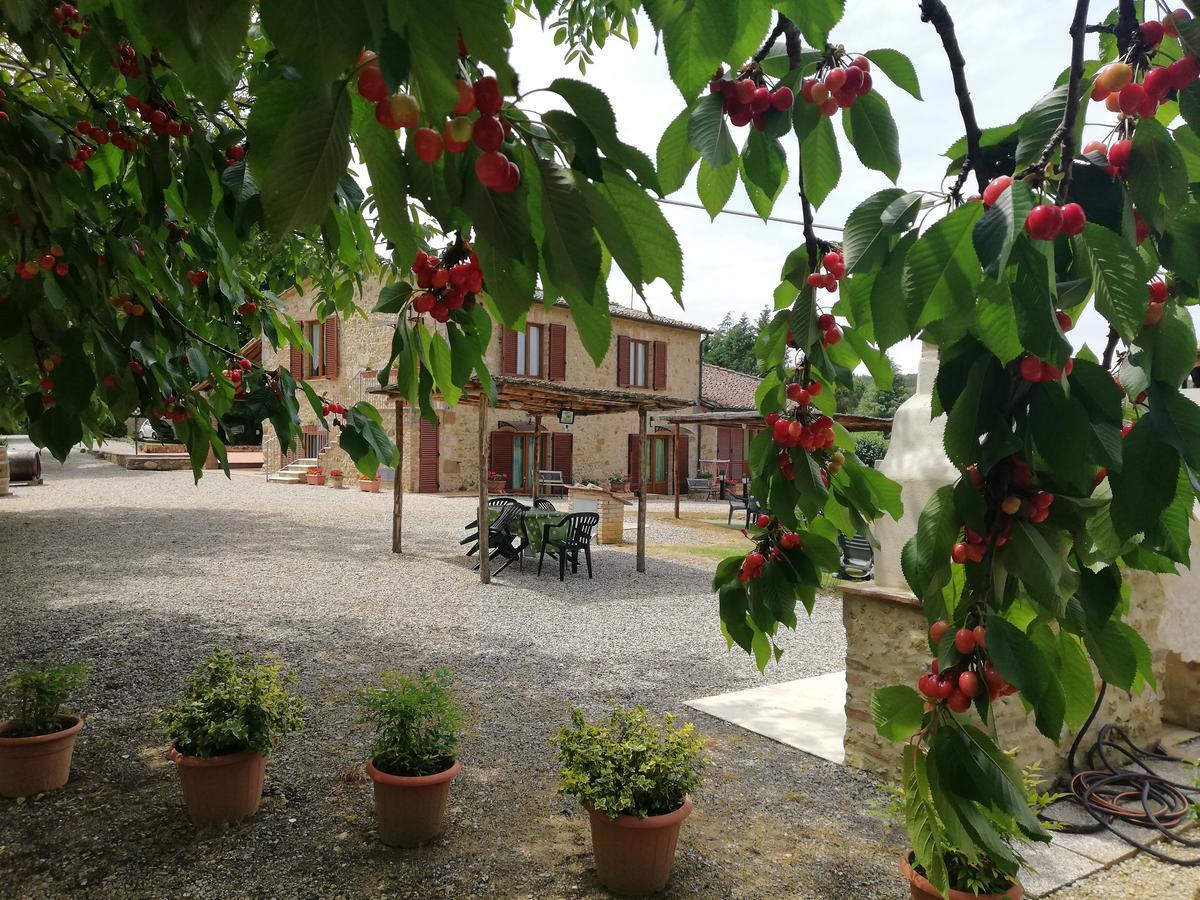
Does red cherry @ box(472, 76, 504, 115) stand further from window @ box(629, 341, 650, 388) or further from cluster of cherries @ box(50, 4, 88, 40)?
window @ box(629, 341, 650, 388)

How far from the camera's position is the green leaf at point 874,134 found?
1.05 m

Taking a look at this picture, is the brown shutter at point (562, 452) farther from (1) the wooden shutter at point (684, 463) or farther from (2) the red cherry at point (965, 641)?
(2) the red cherry at point (965, 641)

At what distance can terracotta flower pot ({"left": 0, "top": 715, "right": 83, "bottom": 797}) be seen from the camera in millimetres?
3260

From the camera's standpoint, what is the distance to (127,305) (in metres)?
2.15

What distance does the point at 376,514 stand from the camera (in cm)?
1445

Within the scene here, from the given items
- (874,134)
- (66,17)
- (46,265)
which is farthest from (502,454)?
(874,134)

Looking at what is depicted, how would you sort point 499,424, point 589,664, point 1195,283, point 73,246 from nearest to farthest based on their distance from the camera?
point 1195,283, point 73,246, point 589,664, point 499,424

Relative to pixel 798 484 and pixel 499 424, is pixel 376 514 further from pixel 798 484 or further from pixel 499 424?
pixel 798 484

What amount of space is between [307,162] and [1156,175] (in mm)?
747

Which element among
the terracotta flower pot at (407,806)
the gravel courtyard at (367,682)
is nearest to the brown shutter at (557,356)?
the gravel courtyard at (367,682)

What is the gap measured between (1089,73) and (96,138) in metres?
2.29

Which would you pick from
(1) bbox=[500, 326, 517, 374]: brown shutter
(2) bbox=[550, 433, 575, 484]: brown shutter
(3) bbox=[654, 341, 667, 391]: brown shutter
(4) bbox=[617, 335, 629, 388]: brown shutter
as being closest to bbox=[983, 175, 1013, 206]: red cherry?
(1) bbox=[500, 326, 517, 374]: brown shutter

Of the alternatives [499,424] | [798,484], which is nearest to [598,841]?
[798,484]

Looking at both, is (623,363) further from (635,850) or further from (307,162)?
(307,162)
